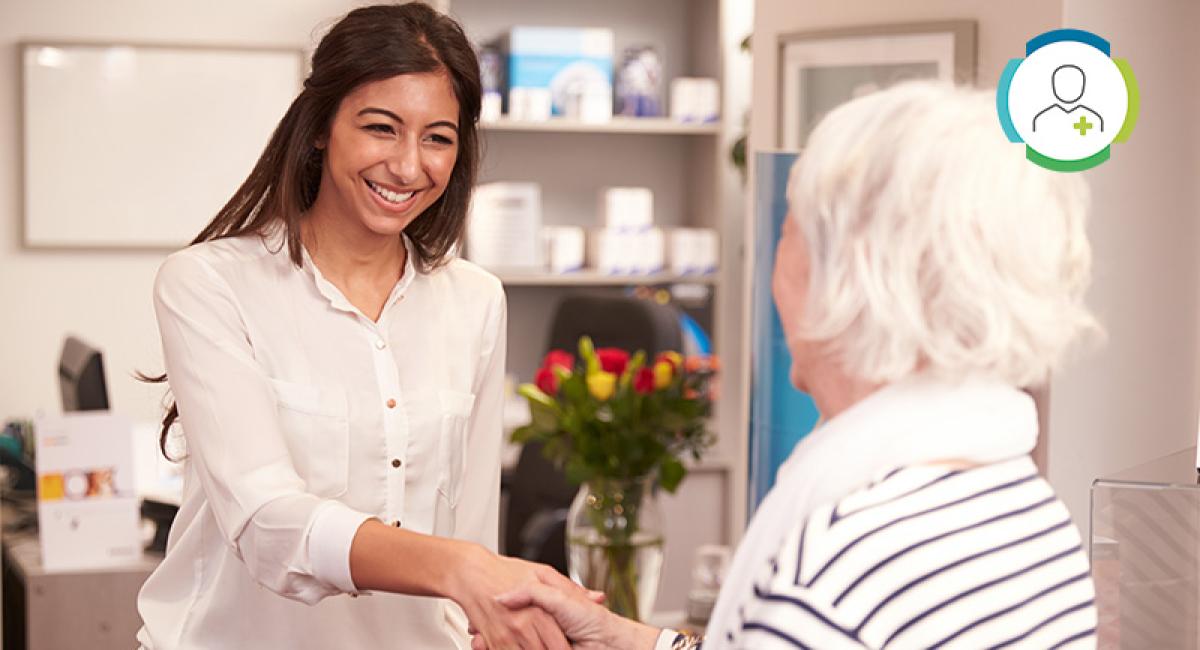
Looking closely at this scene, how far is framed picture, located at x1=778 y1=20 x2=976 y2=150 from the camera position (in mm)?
2613

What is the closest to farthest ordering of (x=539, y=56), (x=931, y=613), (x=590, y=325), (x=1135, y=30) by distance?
(x=931, y=613) → (x=1135, y=30) → (x=590, y=325) → (x=539, y=56)

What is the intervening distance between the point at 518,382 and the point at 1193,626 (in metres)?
3.96

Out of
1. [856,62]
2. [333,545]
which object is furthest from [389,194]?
[856,62]

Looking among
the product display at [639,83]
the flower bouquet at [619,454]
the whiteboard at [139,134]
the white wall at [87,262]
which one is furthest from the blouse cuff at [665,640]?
the whiteboard at [139,134]

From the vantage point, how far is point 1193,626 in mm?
1678

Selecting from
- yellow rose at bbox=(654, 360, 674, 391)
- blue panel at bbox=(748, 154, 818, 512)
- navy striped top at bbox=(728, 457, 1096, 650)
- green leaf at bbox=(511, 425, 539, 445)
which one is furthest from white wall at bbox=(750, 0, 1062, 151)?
navy striped top at bbox=(728, 457, 1096, 650)

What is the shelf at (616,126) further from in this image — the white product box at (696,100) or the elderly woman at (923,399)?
the elderly woman at (923,399)

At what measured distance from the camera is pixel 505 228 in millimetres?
5168

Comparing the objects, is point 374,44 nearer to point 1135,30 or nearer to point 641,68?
point 1135,30

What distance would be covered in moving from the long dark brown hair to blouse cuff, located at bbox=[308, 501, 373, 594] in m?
0.40

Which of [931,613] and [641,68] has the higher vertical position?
[641,68]

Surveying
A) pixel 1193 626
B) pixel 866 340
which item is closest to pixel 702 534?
pixel 1193 626

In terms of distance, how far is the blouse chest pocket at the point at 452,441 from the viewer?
1.92 m

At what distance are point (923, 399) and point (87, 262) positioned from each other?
181 inches
